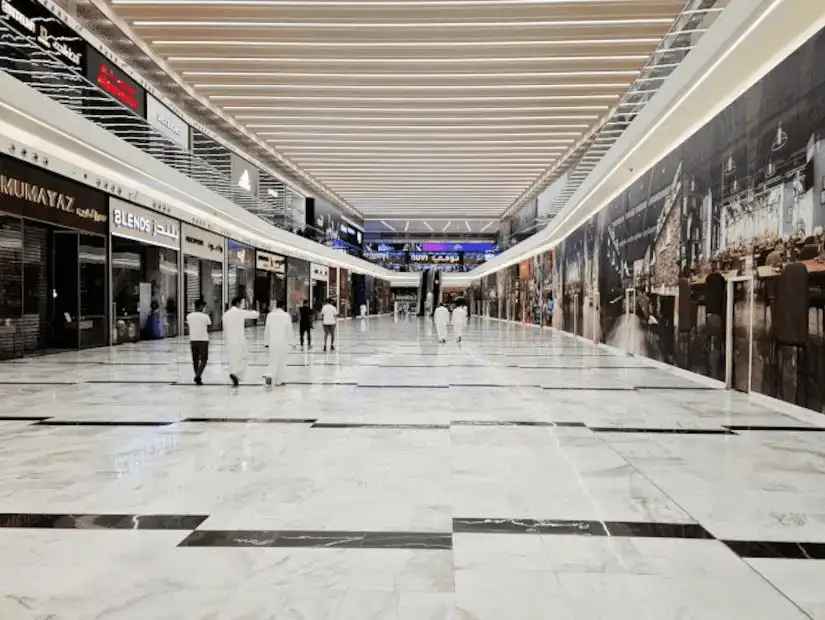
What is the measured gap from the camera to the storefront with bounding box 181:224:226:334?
21.7 m

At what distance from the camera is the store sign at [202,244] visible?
843 inches

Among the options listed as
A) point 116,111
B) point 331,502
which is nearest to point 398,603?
point 331,502

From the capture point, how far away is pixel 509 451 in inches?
202

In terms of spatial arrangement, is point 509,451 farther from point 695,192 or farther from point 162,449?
point 695,192

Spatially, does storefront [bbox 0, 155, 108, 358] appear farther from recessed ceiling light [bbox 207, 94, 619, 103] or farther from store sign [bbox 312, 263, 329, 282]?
store sign [bbox 312, 263, 329, 282]

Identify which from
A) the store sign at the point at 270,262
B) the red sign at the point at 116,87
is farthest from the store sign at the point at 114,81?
the store sign at the point at 270,262

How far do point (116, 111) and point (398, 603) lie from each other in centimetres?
1387

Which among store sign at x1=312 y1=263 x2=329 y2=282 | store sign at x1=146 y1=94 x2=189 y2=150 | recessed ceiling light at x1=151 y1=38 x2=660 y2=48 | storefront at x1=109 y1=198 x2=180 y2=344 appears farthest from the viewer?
store sign at x1=312 y1=263 x2=329 y2=282

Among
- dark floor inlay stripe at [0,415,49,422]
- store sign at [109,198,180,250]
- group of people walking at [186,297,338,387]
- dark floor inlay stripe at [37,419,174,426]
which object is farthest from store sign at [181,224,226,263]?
dark floor inlay stripe at [37,419,174,426]

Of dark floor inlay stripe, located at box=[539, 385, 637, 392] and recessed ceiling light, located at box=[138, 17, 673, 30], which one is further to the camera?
recessed ceiling light, located at box=[138, 17, 673, 30]

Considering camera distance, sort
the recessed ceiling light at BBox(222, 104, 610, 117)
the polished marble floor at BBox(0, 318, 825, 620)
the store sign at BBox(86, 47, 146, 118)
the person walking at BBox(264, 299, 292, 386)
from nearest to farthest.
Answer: the polished marble floor at BBox(0, 318, 825, 620)
the person walking at BBox(264, 299, 292, 386)
the store sign at BBox(86, 47, 146, 118)
the recessed ceiling light at BBox(222, 104, 610, 117)

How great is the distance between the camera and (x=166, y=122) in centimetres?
1828

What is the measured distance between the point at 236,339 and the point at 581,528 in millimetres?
6796

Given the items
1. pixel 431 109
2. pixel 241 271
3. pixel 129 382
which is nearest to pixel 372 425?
pixel 129 382
